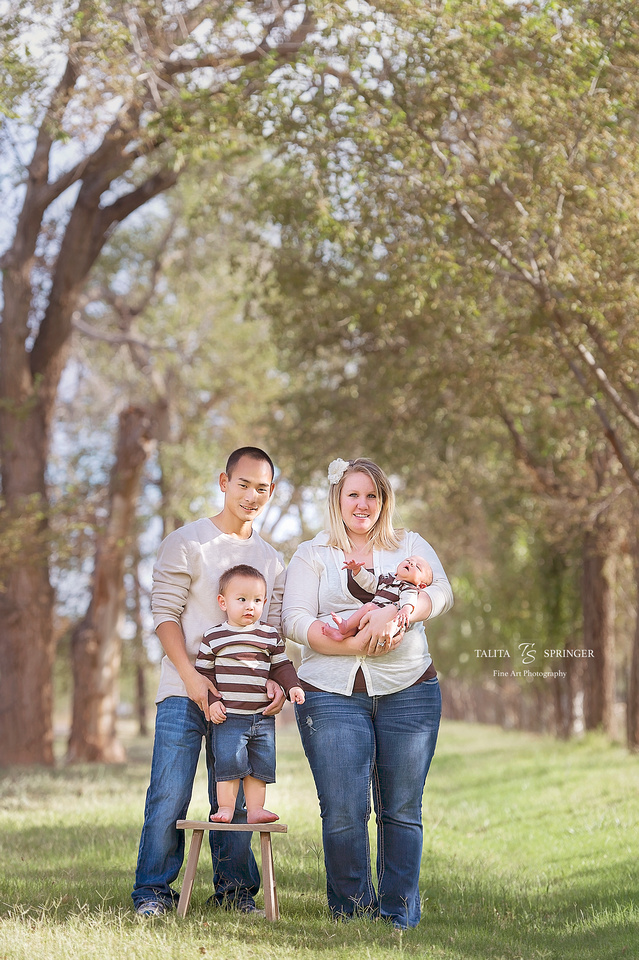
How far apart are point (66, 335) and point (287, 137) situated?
6.40 meters

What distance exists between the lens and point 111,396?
26875mm

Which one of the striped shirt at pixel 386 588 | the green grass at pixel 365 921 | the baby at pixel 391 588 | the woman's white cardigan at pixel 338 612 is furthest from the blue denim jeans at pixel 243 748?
the striped shirt at pixel 386 588

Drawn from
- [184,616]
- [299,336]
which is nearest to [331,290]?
[299,336]

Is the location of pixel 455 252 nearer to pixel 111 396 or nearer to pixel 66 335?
pixel 66 335

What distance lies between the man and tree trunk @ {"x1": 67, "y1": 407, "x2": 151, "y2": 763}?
12.2 metres

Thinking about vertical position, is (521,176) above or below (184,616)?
above

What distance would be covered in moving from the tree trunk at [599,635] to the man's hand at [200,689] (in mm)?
13208

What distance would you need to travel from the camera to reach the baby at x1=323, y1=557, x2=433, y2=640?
480 centimetres

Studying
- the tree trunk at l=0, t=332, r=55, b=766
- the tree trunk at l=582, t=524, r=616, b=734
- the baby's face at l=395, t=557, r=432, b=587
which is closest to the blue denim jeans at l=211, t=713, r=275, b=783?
the baby's face at l=395, t=557, r=432, b=587

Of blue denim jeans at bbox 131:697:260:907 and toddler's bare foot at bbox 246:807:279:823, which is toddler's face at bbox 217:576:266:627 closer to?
blue denim jeans at bbox 131:697:260:907

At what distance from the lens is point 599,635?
17.4m

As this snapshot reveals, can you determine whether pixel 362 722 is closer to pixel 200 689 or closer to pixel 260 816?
pixel 260 816

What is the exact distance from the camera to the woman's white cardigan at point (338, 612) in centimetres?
494

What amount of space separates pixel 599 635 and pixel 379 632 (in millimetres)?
13619
